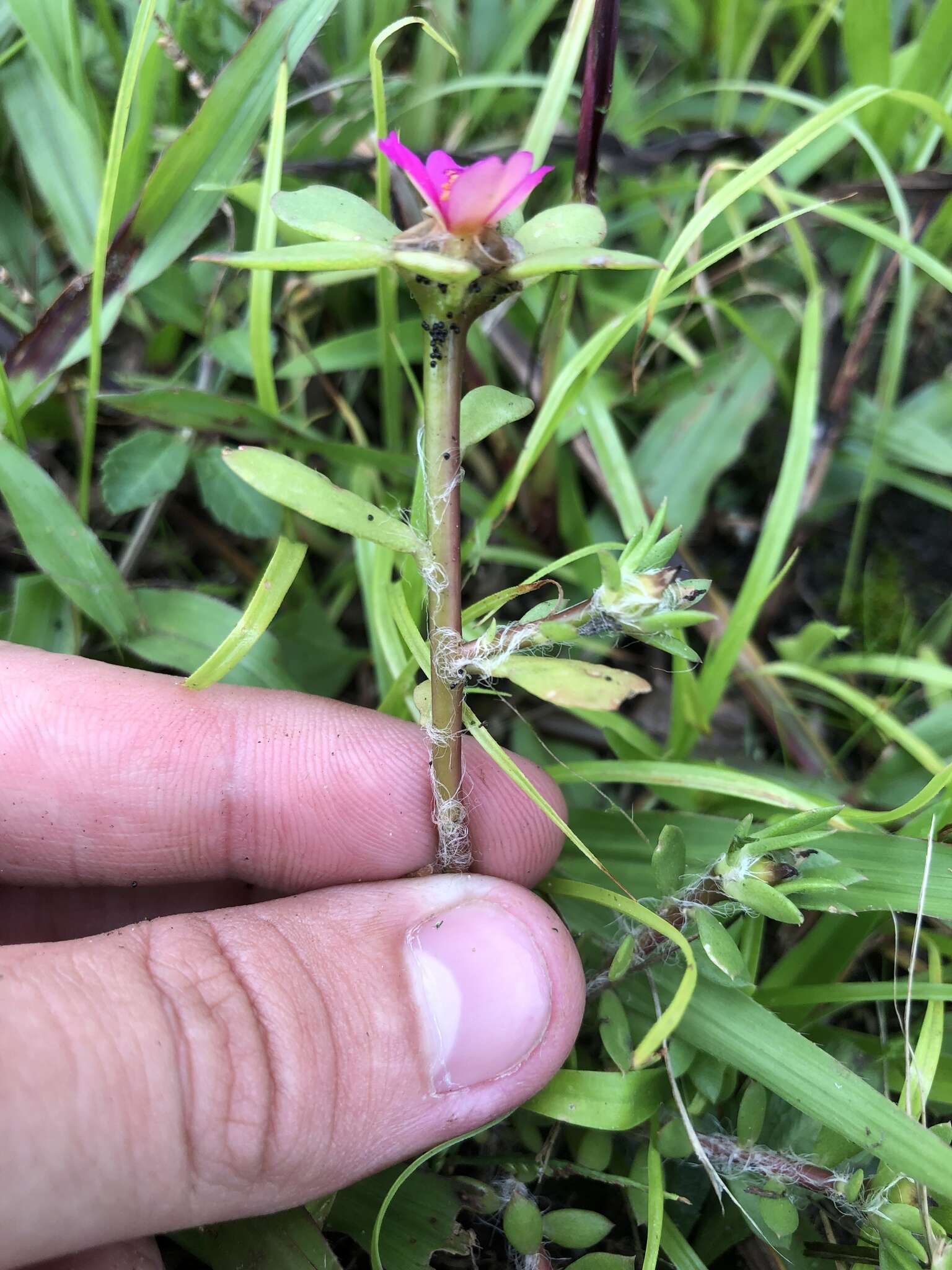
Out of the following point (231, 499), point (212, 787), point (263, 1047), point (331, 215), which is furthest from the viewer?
point (231, 499)

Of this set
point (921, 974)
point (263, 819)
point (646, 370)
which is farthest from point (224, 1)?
point (921, 974)

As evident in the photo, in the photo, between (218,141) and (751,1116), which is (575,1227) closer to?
(751,1116)

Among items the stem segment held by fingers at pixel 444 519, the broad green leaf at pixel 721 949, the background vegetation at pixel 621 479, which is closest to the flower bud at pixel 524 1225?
the background vegetation at pixel 621 479

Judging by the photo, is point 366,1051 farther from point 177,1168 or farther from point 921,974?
point 921,974

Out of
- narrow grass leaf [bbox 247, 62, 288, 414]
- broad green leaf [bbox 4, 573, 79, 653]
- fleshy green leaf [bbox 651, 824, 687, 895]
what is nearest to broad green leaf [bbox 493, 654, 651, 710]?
fleshy green leaf [bbox 651, 824, 687, 895]

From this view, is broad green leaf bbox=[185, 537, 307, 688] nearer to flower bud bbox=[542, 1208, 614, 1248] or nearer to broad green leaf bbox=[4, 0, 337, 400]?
broad green leaf bbox=[4, 0, 337, 400]

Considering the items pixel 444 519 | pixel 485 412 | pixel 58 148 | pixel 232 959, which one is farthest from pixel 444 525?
pixel 58 148

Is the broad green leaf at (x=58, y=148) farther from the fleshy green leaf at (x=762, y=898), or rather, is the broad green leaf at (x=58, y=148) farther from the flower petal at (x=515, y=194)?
the fleshy green leaf at (x=762, y=898)
